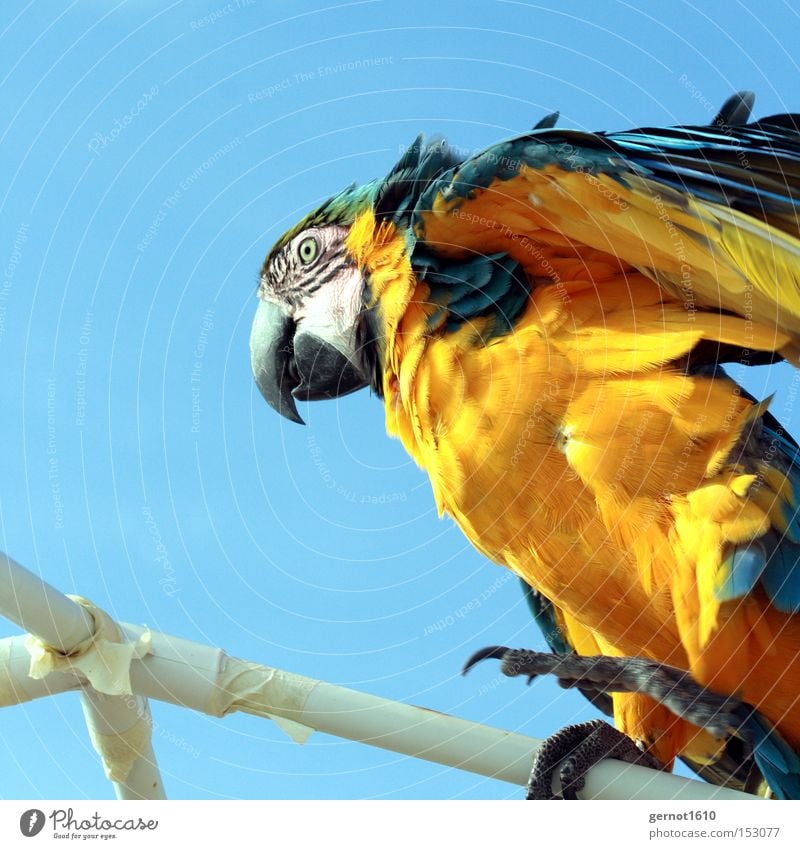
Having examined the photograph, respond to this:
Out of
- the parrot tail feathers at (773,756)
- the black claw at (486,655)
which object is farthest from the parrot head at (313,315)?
the parrot tail feathers at (773,756)

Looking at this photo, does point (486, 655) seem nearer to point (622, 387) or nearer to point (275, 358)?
point (622, 387)

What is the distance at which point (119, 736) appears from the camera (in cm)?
325

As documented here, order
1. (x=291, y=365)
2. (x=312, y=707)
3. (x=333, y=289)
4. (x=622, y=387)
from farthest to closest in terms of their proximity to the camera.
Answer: (x=291, y=365)
(x=333, y=289)
(x=622, y=387)
(x=312, y=707)

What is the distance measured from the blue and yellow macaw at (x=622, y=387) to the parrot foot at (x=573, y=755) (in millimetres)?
10

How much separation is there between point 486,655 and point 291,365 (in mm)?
1690

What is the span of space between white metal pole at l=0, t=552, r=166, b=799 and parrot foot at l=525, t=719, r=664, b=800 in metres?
1.20
